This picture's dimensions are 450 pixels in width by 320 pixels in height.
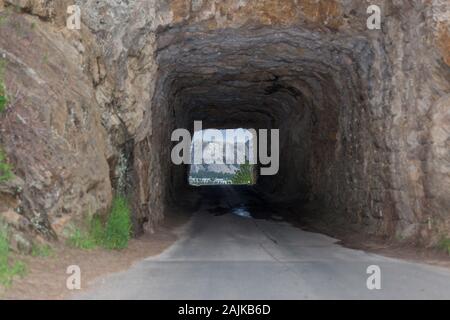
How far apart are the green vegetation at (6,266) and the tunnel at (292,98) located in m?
6.63

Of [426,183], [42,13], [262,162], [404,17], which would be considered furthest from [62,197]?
[262,162]

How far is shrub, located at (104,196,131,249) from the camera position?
422 inches

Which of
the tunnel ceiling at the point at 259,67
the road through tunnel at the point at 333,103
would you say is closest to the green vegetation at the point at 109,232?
the road through tunnel at the point at 333,103

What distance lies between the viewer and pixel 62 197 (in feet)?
30.9

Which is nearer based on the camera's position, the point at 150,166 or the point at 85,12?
the point at 85,12

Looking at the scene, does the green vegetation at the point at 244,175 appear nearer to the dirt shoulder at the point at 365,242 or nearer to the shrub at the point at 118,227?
the dirt shoulder at the point at 365,242

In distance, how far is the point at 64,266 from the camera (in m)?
8.00

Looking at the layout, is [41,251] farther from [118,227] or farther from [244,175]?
[244,175]

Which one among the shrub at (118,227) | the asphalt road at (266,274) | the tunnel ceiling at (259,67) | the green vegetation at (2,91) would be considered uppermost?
the tunnel ceiling at (259,67)

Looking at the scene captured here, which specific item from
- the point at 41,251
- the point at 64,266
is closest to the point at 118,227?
the point at 41,251

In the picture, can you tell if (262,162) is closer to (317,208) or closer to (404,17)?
(317,208)

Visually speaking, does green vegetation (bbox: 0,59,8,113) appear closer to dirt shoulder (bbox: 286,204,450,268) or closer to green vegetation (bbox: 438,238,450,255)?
dirt shoulder (bbox: 286,204,450,268)

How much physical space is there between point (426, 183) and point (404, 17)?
167 inches

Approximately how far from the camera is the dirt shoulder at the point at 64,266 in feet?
20.9
